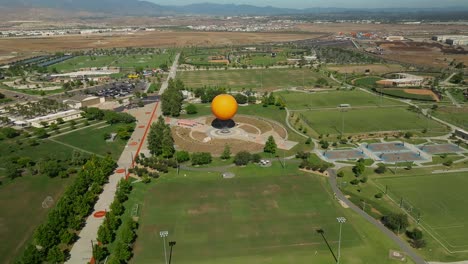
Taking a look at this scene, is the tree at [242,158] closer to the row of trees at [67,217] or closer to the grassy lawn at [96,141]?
the row of trees at [67,217]

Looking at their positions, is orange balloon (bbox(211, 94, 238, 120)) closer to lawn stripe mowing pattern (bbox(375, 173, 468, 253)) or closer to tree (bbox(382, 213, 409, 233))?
lawn stripe mowing pattern (bbox(375, 173, 468, 253))

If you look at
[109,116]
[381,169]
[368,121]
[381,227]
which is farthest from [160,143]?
[368,121]

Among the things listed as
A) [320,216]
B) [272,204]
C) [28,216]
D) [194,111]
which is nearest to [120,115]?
[194,111]

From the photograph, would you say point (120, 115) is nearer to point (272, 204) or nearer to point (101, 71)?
point (272, 204)

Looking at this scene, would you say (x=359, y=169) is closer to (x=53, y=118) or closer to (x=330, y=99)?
(x=330, y=99)

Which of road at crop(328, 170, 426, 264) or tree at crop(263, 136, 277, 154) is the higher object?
tree at crop(263, 136, 277, 154)

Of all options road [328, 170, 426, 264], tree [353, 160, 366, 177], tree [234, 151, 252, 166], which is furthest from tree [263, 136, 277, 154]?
tree [353, 160, 366, 177]
